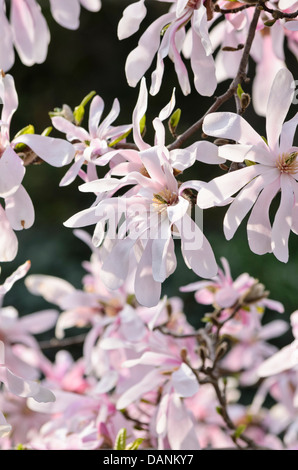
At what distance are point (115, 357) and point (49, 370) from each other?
0.27 m

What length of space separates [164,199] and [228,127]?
8 centimetres

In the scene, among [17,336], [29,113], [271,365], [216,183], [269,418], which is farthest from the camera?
[29,113]

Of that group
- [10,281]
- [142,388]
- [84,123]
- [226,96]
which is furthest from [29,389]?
[84,123]

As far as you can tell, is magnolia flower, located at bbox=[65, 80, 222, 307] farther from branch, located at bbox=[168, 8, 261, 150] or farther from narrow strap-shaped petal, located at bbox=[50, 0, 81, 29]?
narrow strap-shaped petal, located at bbox=[50, 0, 81, 29]

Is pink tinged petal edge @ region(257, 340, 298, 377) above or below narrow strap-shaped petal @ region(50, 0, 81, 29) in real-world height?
below

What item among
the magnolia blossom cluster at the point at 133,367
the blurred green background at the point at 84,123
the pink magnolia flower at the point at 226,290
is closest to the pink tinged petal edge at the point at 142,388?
the magnolia blossom cluster at the point at 133,367

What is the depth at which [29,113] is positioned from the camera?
345cm

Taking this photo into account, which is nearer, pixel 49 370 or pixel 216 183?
pixel 216 183

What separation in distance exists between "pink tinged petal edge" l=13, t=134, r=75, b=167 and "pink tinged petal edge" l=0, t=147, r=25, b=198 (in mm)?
22

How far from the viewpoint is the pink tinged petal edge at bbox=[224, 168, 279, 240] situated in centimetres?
51

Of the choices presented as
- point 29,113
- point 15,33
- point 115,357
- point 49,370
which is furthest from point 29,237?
point 15,33

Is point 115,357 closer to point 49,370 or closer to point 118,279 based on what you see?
point 49,370

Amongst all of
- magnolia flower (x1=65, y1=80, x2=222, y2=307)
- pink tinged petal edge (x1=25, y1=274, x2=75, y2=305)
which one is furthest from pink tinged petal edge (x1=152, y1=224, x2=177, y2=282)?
pink tinged petal edge (x1=25, y1=274, x2=75, y2=305)
